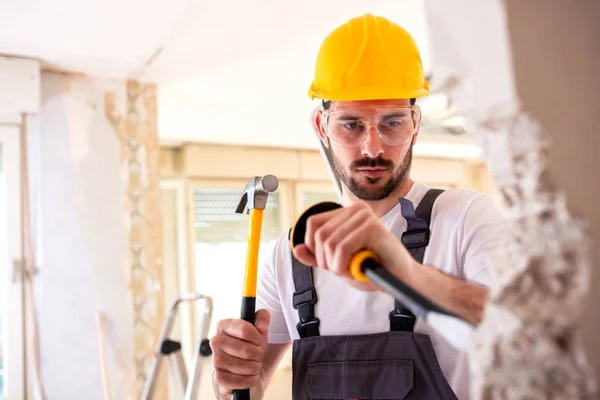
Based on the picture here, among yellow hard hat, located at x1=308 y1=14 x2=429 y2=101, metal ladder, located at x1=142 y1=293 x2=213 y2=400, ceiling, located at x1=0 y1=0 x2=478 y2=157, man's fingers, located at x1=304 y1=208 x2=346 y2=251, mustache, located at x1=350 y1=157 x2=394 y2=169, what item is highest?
ceiling, located at x1=0 y1=0 x2=478 y2=157

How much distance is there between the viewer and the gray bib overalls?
116 cm

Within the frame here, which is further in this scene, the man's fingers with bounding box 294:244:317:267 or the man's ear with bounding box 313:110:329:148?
the man's ear with bounding box 313:110:329:148

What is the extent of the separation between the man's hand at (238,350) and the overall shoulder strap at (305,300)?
153 mm

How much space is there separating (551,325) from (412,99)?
100 cm

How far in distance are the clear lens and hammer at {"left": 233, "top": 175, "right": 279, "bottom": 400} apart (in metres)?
0.26

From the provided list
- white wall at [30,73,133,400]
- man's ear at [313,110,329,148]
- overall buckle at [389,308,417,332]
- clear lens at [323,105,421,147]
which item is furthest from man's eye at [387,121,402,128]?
white wall at [30,73,133,400]

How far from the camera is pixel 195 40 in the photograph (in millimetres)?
3086

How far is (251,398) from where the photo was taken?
1.24m

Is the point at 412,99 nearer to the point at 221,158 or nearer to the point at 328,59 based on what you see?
the point at 328,59

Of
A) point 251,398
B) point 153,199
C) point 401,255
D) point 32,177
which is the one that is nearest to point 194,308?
point 153,199

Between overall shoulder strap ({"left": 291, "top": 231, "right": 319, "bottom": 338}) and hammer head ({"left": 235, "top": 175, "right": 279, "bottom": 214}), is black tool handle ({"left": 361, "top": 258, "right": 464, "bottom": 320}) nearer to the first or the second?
hammer head ({"left": 235, "top": 175, "right": 279, "bottom": 214})

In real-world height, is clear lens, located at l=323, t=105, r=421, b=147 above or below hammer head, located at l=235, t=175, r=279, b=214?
above

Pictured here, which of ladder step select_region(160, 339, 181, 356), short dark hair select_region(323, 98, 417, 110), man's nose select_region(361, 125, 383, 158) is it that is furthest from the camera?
ladder step select_region(160, 339, 181, 356)

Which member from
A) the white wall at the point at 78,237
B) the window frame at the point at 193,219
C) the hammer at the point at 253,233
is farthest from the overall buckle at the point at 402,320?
the window frame at the point at 193,219
